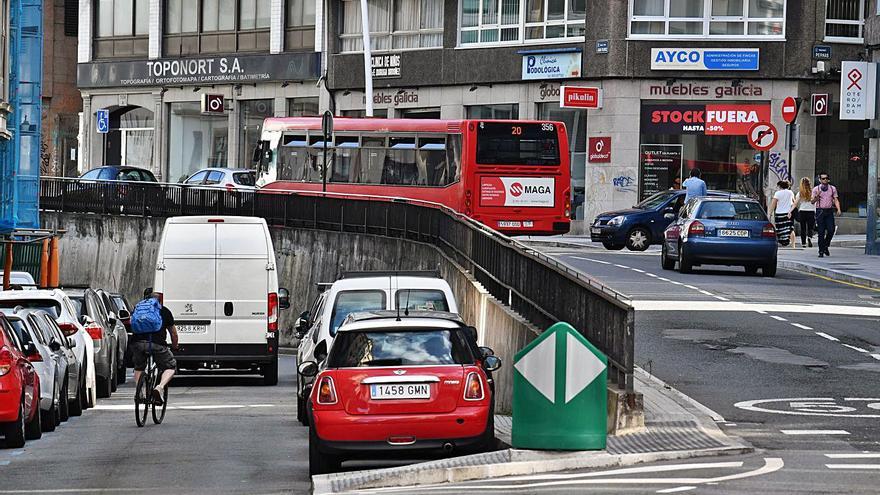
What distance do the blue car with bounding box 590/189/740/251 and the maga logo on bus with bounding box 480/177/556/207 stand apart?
1.38 m

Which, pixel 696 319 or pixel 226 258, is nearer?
pixel 696 319

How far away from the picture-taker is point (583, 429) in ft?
43.1

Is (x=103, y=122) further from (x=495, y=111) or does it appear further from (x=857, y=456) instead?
(x=857, y=456)

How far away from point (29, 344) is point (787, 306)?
12079 mm

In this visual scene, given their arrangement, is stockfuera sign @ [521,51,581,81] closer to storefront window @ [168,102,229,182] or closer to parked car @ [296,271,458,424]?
storefront window @ [168,102,229,182]

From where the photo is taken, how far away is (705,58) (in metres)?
49.4

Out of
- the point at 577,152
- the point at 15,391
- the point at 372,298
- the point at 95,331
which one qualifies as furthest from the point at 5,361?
the point at 577,152

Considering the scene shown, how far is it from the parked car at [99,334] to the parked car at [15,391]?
6.33 m

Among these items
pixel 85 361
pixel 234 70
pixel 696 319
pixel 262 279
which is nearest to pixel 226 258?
pixel 262 279

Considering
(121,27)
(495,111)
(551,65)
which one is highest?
(121,27)

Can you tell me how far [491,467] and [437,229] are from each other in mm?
20595

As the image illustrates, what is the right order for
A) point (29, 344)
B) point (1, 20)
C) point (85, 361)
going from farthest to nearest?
point (1, 20) → point (85, 361) → point (29, 344)

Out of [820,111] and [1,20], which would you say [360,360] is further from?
[820,111]

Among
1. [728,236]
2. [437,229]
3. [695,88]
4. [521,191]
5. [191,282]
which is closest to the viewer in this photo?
[191,282]
